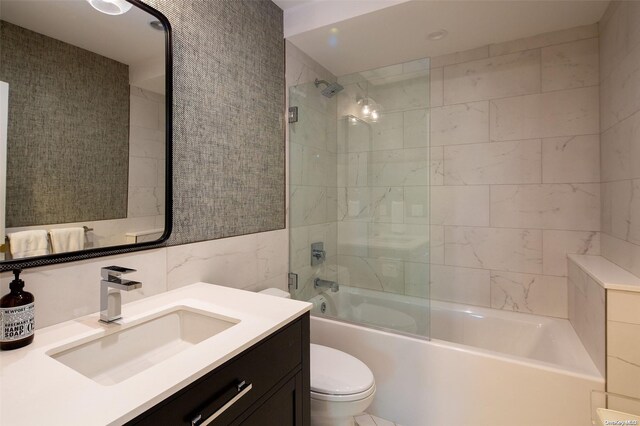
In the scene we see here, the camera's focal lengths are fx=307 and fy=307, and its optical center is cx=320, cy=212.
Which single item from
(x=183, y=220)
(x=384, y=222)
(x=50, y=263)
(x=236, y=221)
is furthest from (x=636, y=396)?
(x=50, y=263)

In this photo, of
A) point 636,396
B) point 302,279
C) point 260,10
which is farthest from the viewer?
point 302,279

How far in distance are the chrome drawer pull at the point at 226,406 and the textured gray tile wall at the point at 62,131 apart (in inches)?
30.3

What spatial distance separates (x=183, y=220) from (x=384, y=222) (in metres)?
1.25

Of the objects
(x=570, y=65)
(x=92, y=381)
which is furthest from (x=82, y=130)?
(x=570, y=65)

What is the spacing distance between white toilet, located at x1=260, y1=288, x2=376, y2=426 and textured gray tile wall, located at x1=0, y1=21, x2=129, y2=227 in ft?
3.67

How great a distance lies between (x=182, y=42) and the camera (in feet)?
4.64

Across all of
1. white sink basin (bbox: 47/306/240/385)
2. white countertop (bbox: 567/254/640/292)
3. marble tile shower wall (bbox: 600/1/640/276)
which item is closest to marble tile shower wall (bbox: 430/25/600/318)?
marble tile shower wall (bbox: 600/1/640/276)

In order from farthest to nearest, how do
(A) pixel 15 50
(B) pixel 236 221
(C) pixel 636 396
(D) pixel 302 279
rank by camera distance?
1. (D) pixel 302 279
2. (B) pixel 236 221
3. (C) pixel 636 396
4. (A) pixel 15 50

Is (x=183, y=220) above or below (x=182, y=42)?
below

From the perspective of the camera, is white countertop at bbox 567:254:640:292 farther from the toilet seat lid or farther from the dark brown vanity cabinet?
the dark brown vanity cabinet

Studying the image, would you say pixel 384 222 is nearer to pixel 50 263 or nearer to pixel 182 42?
pixel 182 42

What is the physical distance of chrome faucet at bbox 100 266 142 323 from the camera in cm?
97

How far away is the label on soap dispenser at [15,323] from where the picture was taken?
31.0 inches

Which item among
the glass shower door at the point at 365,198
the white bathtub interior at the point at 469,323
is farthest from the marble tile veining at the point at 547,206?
the glass shower door at the point at 365,198
